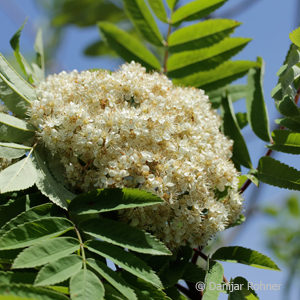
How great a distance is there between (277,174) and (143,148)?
74 centimetres

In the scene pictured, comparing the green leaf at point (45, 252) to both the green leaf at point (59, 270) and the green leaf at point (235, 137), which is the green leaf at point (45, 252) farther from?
the green leaf at point (235, 137)

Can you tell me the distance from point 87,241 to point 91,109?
24.8 inches

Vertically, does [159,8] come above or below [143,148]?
above

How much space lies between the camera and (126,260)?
5.11 feet

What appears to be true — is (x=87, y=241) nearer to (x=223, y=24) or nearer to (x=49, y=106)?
(x=49, y=106)

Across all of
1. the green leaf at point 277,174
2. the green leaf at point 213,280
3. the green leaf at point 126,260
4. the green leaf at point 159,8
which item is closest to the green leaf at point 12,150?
the green leaf at point 126,260

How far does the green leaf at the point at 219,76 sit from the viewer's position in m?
2.49

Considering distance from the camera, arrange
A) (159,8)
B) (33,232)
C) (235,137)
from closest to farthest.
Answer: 1. (33,232)
2. (235,137)
3. (159,8)

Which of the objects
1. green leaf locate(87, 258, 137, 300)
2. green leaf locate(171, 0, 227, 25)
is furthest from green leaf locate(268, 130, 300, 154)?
green leaf locate(87, 258, 137, 300)

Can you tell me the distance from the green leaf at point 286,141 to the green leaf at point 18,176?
126 cm

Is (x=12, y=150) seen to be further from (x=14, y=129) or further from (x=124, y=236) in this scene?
(x=124, y=236)

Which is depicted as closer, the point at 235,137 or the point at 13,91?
the point at 13,91

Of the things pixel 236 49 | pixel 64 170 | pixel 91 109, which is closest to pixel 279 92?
pixel 236 49

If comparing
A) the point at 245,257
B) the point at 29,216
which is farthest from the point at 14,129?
the point at 245,257
